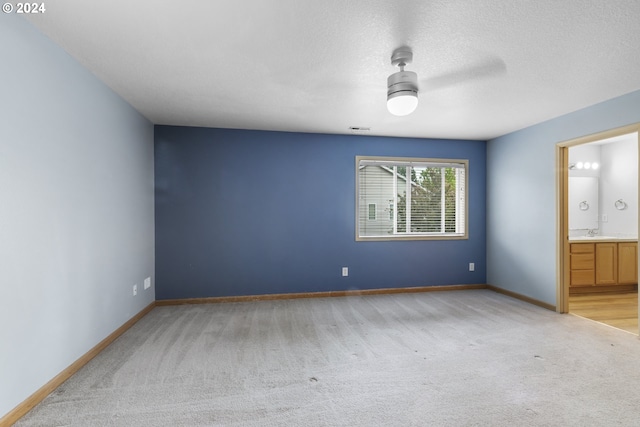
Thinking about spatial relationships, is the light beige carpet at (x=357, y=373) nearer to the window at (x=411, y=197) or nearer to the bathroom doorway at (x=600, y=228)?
the bathroom doorway at (x=600, y=228)

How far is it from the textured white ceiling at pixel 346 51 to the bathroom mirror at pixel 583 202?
102 inches

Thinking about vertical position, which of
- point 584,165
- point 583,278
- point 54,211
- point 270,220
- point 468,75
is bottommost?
point 583,278

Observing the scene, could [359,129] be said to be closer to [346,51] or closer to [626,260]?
[346,51]

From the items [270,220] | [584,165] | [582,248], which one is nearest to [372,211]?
[270,220]

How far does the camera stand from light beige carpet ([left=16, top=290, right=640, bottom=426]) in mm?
1924

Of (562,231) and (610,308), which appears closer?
(562,231)

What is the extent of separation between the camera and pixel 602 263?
475cm

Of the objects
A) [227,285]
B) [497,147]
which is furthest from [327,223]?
[497,147]

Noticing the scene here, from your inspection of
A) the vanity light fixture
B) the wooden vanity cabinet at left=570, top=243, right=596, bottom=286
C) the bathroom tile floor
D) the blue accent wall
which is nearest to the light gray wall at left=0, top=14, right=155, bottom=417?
the blue accent wall

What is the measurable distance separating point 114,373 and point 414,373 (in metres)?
2.33

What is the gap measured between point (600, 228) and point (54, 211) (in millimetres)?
7588

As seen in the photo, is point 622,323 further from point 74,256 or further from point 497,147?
point 74,256

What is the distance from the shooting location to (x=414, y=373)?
7.89 ft

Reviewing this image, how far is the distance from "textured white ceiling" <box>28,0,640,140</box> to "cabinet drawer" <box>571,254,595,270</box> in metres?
2.40
